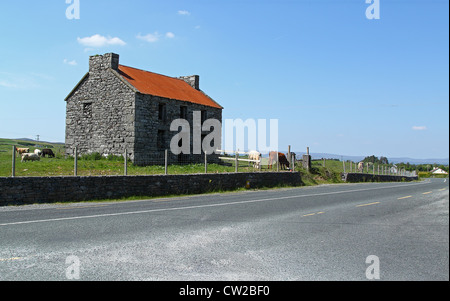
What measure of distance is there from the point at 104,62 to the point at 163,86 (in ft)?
17.3

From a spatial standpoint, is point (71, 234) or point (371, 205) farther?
point (371, 205)

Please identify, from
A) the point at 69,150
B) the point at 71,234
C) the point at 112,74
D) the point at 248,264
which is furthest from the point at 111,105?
the point at 248,264

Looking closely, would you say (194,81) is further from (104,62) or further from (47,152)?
(47,152)

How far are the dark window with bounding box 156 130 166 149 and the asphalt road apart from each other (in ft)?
64.7

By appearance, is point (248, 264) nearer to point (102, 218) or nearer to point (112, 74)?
point (102, 218)

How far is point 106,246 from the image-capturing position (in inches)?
228

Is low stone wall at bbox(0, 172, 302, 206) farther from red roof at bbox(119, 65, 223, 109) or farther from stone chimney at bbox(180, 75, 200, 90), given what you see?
stone chimney at bbox(180, 75, 200, 90)

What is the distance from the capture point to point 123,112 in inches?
1085

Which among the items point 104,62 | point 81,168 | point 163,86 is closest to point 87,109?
point 104,62

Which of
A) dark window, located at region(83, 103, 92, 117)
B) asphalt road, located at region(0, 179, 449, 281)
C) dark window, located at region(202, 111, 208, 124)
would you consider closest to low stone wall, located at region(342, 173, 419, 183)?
dark window, located at region(202, 111, 208, 124)

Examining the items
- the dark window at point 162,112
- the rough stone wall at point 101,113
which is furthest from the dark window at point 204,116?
the rough stone wall at point 101,113

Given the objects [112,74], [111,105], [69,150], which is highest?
[112,74]
